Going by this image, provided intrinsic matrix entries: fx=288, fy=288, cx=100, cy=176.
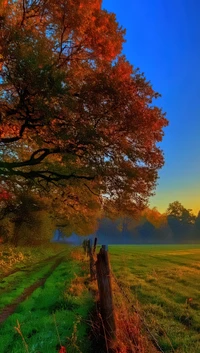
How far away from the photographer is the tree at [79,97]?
496 inches

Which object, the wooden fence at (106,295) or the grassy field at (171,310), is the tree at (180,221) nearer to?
the grassy field at (171,310)

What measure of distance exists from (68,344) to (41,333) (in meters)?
1.30

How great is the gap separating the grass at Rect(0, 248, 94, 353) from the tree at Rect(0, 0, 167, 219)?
6.87 meters

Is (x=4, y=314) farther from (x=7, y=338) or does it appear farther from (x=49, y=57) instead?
(x=49, y=57)

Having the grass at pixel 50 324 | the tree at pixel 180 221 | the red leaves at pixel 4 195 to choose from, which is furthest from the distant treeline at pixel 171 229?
the grass at pixel 50 324

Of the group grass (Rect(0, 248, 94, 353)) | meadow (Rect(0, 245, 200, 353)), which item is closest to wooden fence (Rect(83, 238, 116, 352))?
meadow (Rect(0, 245, 200, 353))

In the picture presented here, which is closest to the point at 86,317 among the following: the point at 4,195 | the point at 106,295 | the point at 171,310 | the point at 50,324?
the point at 50,324

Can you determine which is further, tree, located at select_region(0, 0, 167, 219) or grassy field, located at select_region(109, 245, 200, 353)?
tree, located at select_region(0, 0, 167, 219)

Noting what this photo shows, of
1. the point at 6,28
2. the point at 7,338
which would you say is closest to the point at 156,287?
the point at 7,338

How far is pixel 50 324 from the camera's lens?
8344mm

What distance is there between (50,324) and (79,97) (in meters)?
10.5

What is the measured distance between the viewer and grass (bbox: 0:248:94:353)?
22.3 feet

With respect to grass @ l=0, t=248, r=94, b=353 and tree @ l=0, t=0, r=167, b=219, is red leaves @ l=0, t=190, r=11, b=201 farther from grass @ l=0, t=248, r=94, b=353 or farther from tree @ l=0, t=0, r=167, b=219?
grass @ l=0, t=248, r=94, b=353

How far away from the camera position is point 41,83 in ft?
40.1
